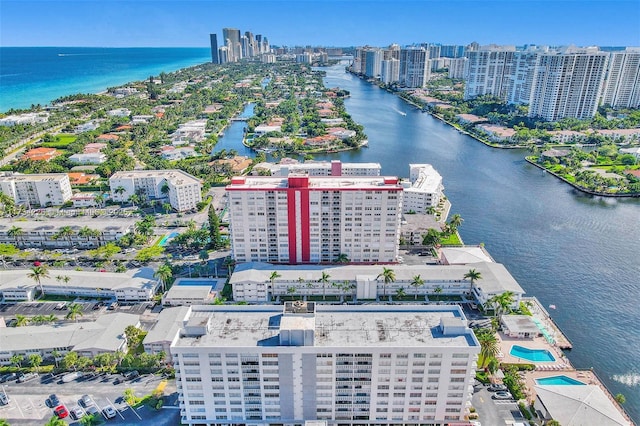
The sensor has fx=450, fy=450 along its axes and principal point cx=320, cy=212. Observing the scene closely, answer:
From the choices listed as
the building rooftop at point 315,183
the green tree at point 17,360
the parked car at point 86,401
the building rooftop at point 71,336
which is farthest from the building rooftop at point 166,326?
the building rooftop at point 315,183

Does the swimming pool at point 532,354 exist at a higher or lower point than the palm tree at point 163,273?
lower

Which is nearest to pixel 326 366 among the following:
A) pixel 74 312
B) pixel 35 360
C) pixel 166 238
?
pixel 35 360

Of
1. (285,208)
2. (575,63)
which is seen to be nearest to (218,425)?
(285,208)

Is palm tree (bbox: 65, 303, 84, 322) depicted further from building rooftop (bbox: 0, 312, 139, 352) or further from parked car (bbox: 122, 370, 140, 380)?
parked car (bbox: 122, 370, 140, 380)

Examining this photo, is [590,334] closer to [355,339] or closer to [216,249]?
[355,339]

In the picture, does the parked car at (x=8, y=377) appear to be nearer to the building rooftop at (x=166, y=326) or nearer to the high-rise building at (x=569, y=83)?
the building rooftop at (x=166, y=326)

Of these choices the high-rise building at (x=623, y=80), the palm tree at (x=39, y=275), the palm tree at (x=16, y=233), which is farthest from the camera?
the high-rise building at (x=623, y=80)
